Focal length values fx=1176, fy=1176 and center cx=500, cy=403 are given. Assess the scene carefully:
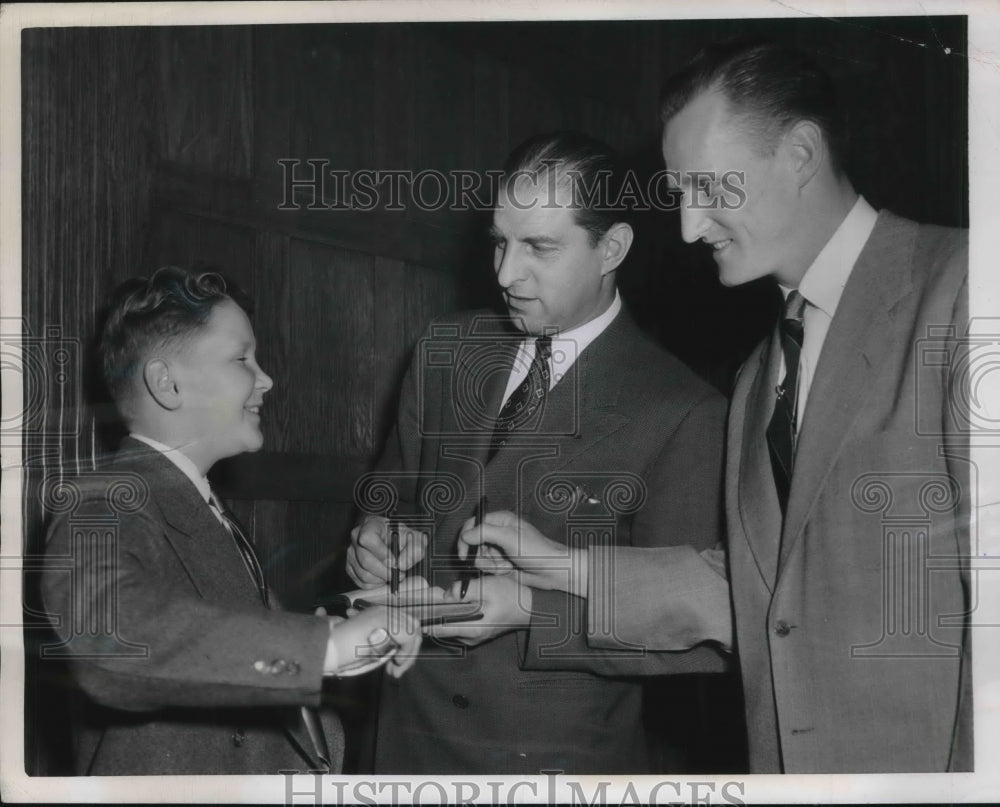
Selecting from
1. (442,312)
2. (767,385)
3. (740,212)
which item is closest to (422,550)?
(442,312)

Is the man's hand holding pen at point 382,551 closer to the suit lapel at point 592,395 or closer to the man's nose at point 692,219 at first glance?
the suit lapel at point 592,395

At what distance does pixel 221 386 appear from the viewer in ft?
4.81

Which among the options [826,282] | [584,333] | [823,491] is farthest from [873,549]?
[584,333]

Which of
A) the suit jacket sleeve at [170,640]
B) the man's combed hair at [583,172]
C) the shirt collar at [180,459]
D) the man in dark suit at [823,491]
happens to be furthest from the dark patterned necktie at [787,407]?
the shirt collar at [180,459]

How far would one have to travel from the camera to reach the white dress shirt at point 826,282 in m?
1.47

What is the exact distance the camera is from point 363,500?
1.61 m

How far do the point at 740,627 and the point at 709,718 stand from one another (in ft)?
0.48

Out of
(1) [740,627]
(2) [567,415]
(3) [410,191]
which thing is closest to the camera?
(1) [740,627]

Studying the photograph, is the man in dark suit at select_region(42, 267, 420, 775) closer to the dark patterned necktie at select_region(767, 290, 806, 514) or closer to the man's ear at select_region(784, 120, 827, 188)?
the dark patterned necktie at select_region(767, 290, 806, 514)

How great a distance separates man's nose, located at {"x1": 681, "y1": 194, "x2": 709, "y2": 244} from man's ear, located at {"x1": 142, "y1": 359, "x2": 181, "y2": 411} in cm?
68

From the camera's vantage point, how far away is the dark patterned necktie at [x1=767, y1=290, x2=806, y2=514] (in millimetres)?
1455

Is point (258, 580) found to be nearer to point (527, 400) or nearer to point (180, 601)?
point (180, 601)

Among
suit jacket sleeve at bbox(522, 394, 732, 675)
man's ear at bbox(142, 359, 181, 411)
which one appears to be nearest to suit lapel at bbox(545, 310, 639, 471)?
suit jacket sleeve at bbox(522, 394, 732, 675)

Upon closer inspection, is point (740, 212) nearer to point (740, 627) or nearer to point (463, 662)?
point (740, 627)
